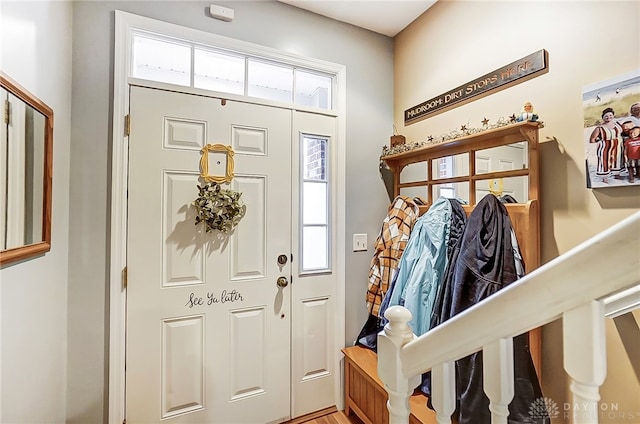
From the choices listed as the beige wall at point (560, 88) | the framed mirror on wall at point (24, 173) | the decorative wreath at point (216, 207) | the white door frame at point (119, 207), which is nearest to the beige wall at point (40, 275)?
the framed mirror on wall at point (24, 173)

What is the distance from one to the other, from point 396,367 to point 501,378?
0.27 m

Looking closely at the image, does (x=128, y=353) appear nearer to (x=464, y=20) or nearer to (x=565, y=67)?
(x=565, y=67)

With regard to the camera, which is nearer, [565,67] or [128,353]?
[565,67]

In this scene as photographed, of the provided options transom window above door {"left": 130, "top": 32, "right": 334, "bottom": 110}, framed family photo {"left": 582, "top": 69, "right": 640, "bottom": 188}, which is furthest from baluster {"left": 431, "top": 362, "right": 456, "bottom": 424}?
transom window above door {"left": 130, "top": 32, "right": 334, "bottom": 110}

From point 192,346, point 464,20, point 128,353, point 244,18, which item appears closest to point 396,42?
point 464,20

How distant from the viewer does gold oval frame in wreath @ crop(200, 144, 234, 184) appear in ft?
5.56

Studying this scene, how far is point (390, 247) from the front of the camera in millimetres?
2004

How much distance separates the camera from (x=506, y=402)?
559mm

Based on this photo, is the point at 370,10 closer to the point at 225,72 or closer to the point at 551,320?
the point at 225,72

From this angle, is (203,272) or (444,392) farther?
(203,272)

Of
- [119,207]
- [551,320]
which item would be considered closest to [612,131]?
[551,320]

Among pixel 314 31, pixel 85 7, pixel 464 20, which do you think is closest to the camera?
pixel 85 7

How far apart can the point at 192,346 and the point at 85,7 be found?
1.85m

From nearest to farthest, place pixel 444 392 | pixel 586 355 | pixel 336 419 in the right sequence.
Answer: pixel 586 355 → pixel 444 392 → pixel 336 419
